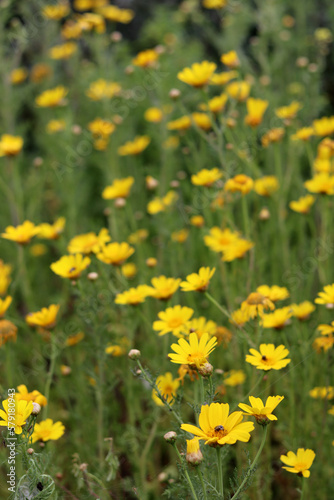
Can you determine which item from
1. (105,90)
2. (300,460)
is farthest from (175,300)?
(105,90)

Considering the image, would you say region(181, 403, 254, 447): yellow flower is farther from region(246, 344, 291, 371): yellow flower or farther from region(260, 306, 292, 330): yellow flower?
region(260, 306, 292, 330): yellow flower

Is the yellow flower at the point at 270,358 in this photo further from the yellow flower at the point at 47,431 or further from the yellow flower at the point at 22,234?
the yellow flower at the point at 22,234

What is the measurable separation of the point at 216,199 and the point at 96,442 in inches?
35.4

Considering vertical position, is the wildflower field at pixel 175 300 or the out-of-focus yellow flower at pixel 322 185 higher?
the out-of-focus yellow flower at pixel 322 185

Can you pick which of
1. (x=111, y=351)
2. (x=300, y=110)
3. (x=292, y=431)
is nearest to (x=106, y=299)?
(x=111, y=351)

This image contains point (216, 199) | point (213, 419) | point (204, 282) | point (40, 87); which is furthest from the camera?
point (40, 87)

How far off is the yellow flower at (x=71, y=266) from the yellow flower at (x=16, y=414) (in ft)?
1.60

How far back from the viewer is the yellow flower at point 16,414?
918 millimetres

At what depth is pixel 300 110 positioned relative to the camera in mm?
2639

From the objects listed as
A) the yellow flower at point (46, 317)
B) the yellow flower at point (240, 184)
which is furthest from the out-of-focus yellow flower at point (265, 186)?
the yellow flower at point (46, 317)

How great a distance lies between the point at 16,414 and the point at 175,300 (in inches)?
36.3

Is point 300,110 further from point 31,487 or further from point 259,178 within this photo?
point 31,487

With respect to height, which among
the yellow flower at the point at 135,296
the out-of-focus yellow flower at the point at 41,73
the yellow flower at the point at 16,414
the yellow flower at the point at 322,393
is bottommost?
the yellow flower at the point at 322,393

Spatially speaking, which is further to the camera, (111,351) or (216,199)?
(216,199)
